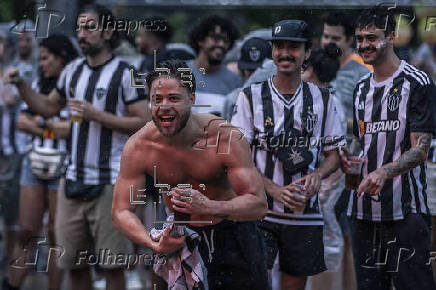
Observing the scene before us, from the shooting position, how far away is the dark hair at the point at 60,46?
6.50 m

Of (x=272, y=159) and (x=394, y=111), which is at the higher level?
(x=394, y=111)

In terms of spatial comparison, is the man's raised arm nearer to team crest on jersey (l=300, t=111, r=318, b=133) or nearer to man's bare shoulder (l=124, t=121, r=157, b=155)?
man's bare shoulder (l=124, t=121, r=157, b=155)

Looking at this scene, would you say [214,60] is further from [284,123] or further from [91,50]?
[284,123]

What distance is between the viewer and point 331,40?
6.18 metres

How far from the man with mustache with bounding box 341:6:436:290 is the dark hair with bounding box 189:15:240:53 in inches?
72.3

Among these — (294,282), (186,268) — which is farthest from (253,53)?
(186,268)

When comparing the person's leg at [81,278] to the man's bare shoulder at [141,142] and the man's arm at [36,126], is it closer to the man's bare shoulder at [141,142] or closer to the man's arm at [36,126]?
the man's arm at [36,126]

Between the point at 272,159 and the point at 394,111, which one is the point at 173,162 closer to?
the point at 272,159

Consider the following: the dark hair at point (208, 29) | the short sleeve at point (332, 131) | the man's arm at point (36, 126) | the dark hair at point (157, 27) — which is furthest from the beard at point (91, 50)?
the short sleeve at point (332, 131)

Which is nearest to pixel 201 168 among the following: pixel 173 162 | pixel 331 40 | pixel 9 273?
pixel 173 162

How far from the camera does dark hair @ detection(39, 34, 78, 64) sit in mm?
6496

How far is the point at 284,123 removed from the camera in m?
4.96

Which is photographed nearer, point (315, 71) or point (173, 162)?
point (173, 162)

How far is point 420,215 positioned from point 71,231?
230 centimetres
